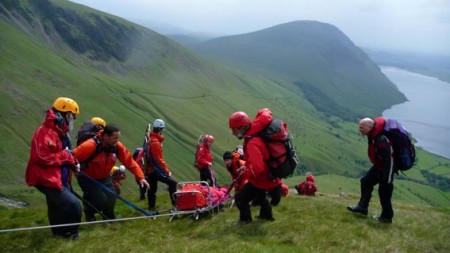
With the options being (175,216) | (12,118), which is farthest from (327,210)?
(12,118)

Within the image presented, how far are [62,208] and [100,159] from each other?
2381 mm

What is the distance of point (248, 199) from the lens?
12555mm

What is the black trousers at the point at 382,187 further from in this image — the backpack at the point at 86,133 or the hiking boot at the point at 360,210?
the backpack at the point at 86,133

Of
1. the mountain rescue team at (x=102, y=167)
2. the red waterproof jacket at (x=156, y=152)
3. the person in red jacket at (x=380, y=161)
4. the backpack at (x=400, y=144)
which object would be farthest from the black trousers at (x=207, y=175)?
the backpack at (x=400, y=144)

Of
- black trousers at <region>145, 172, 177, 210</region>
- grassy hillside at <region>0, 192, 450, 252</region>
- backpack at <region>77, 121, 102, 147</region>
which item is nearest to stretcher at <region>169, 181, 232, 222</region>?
grassy hillside at <region>0, 192, 450, 252</region>

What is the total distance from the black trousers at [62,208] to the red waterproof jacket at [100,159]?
1.58 meters

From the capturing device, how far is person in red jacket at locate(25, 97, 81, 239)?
1080 centimetres

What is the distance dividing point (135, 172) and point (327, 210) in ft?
24.7

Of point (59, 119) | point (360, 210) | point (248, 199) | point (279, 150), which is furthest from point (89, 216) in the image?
point (360, 210)

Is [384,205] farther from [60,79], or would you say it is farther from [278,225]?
[60,79]

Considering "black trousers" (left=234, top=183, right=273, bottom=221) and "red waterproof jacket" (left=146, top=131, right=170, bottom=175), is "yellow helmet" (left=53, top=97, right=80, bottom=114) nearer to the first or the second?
"red waterproof jacket" (left=146, top=131, right=170, bottom=175)

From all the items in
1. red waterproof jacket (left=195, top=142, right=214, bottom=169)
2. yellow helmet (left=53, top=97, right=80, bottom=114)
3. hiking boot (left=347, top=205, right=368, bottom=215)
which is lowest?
hiking boot (left=347, top=205, right=368, bottom=215)

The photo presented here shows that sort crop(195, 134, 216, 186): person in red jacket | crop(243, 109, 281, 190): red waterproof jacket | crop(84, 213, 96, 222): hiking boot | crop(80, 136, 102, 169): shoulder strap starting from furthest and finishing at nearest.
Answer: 1. crop(195, 134, 216, 186): person in red jacket
2. crop(84, 213, 96, 222): hiking boot
3. crop(80, 136, 102, 169): shoulder strap
4. crop(243, 109, 281, 190): red waterproof jacket

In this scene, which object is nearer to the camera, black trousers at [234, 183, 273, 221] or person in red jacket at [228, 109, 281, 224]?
person in red jacket at [228, 109, 281, 224]
